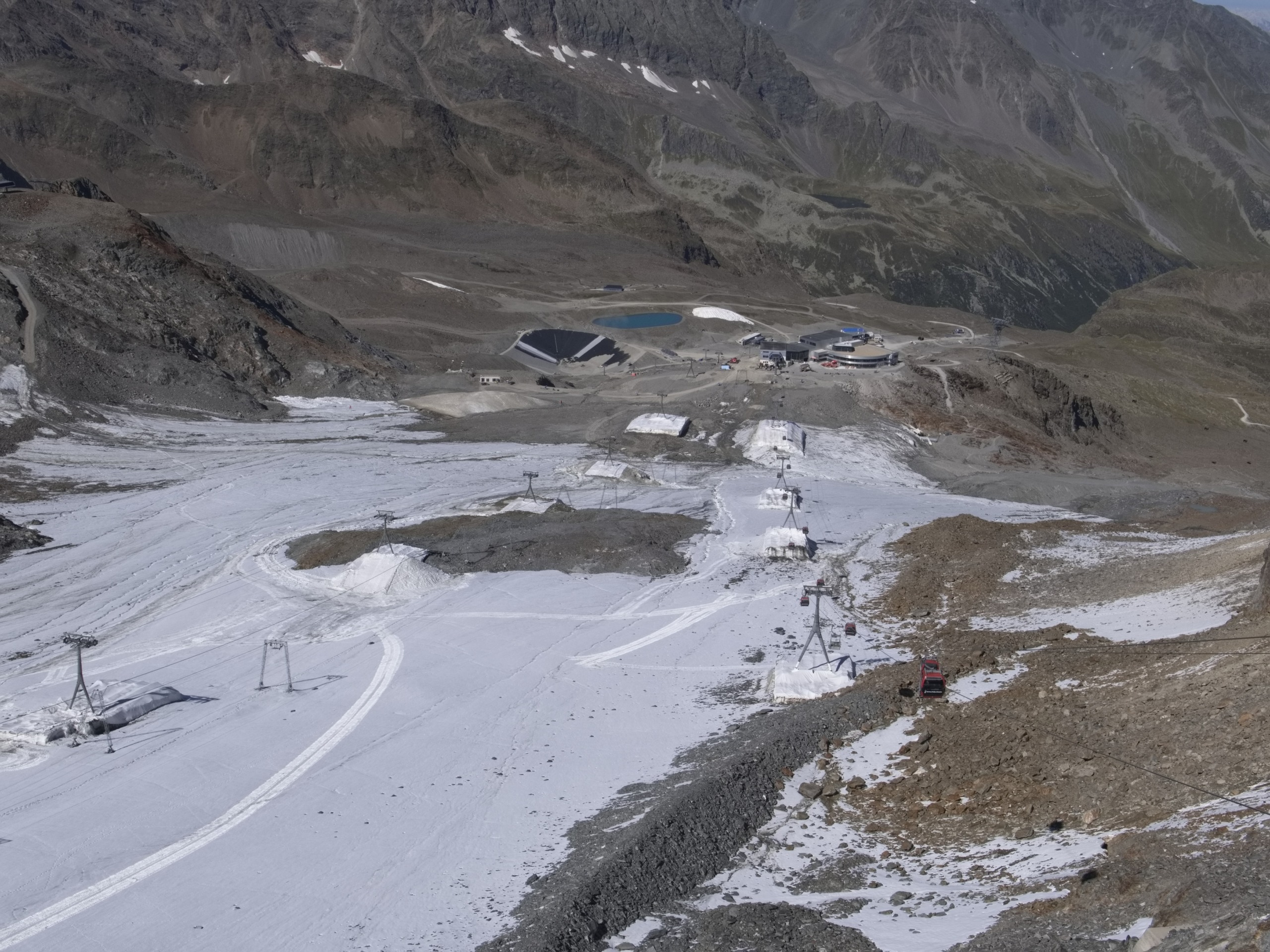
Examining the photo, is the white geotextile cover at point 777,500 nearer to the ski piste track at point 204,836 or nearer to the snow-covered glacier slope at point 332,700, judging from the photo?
the snow-covered glacier slope at point 332,700

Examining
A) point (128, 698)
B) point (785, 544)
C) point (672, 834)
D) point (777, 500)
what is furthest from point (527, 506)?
point (672, 834)

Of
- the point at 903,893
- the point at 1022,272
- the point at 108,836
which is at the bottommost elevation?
the point at 108,836

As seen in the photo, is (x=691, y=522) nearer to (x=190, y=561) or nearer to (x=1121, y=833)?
(x=190, y=561)

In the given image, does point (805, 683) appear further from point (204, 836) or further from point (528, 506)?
point (528, 506)

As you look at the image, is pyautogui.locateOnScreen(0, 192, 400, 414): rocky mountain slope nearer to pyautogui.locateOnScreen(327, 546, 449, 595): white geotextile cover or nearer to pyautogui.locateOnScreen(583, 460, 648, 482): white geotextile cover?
pyautogui.locateOnScreen(583, 460, 648, 482): white geotextile cover

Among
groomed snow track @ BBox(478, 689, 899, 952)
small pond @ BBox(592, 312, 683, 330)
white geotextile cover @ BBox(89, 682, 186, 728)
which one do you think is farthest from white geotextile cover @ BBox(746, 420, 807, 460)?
small pond @ BBox(592, 312, 683, 330)

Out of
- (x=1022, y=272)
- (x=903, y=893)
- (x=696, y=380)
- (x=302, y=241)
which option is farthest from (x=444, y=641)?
(x=1022, y=272)
